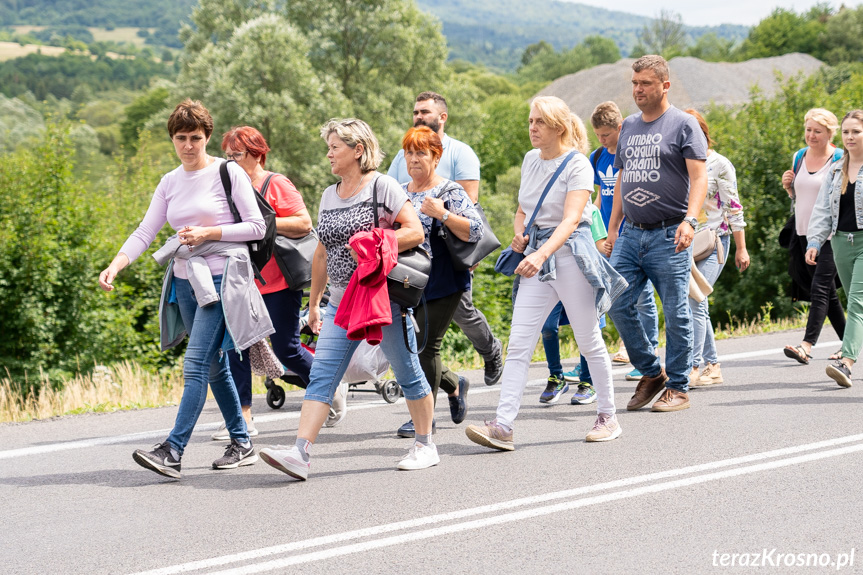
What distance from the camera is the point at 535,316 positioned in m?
5.63

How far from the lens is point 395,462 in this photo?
5449mm

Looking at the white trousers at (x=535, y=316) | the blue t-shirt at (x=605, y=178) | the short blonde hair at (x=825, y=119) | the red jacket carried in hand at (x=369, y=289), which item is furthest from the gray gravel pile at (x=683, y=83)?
the red jacket carried in hand at (x=369, y=289)

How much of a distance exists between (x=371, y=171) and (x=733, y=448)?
2593 millimetres

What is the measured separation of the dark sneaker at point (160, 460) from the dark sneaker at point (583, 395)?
120 inches

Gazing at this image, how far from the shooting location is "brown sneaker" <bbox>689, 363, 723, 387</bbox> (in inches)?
292

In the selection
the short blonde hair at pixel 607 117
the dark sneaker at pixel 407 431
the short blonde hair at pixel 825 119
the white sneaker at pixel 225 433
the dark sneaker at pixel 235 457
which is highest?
the short blonde hair at pixel 825 119

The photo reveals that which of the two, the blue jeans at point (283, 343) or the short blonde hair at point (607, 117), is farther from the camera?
the short blonde hair at point (607, 117)

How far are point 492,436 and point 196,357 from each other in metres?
1.76

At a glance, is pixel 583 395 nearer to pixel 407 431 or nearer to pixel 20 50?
pixel 407 431

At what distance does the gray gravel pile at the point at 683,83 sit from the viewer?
7612cm

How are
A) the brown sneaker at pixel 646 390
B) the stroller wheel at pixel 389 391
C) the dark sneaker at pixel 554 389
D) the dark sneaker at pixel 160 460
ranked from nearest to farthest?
1. the dark sneaker at pixel 160 460
2. the brown sneaker at pixel 646 390
3. the dark sneaker at pixel 554 389
4. the stroller wheel at pixel 389 391

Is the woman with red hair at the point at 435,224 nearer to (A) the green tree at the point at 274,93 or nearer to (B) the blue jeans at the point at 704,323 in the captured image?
(B) the blue jeans at the point at 704,323

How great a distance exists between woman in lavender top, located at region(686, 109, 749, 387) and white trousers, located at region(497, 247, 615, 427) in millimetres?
2073

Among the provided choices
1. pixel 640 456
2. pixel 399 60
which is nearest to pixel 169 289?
pixel 640 456
